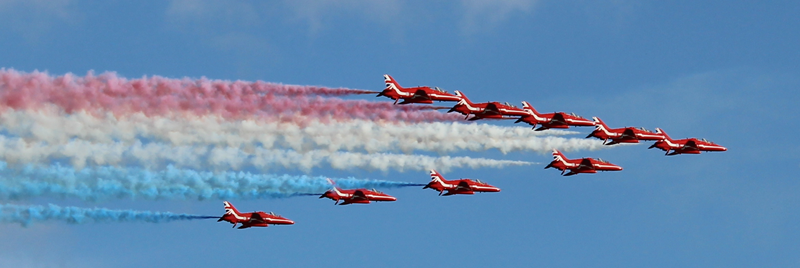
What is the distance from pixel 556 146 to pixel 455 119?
996cm

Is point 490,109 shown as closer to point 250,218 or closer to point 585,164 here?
point 585,164

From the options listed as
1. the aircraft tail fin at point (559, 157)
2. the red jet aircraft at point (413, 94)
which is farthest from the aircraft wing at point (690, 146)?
the red jet aircraft at point (413, 94)

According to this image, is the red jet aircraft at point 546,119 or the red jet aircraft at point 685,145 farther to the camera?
the red jet aircraft at point 685,145

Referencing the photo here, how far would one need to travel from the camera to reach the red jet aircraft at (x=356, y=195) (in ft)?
314

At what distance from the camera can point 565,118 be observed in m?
93.0

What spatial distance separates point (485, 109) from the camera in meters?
90.1

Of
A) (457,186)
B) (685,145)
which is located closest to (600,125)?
Result: (685,145)

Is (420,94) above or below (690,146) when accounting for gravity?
below

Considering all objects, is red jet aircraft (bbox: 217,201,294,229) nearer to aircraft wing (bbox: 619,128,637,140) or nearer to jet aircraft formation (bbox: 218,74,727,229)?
jet aircraft formation (bbox: 218,74,727,229)

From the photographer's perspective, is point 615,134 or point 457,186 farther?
point 457,186

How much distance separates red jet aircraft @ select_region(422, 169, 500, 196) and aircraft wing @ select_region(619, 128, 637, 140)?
440 inches

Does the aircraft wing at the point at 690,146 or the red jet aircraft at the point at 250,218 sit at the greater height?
the aircraft wing at the point at 690,146

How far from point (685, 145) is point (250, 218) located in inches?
1182

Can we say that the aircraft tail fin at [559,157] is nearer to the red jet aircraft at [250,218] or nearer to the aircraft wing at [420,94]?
the aircraft wing at [420,94]
